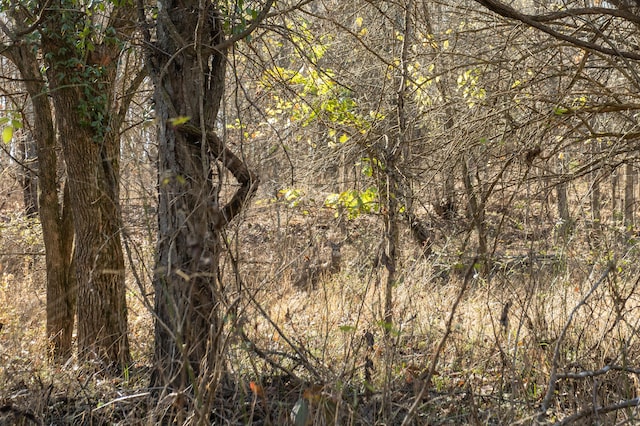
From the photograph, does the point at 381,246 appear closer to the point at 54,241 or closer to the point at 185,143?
the point at 185,143

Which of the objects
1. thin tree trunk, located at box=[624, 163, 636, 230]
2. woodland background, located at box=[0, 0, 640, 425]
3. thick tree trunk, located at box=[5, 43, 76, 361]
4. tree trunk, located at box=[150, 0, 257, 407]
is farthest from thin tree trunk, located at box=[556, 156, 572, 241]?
thick tree trunk, located at box=[5, 43, 76, 361]

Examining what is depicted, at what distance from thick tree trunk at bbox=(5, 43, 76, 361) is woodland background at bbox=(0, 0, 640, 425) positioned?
5cm

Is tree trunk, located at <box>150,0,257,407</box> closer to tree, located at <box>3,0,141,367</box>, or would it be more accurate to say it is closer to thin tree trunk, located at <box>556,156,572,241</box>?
tree, located at <box>3,0,141,367</box>

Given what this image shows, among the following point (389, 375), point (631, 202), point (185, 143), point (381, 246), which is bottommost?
point (389, 375)

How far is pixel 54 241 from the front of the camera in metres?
6.36

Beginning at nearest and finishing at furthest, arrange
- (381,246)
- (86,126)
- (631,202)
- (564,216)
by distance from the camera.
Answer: (381,246) < (86,126) < (564,216) < (631,202)

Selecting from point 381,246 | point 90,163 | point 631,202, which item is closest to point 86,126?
point 90,163

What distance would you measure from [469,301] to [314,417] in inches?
170

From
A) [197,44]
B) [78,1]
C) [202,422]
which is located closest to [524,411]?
[202,422]

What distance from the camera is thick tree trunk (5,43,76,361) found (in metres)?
6.16

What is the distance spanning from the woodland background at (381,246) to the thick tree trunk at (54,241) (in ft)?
0.18

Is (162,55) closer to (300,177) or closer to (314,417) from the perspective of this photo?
(314,417)

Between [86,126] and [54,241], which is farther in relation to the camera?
[54,241]

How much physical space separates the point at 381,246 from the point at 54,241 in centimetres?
353
